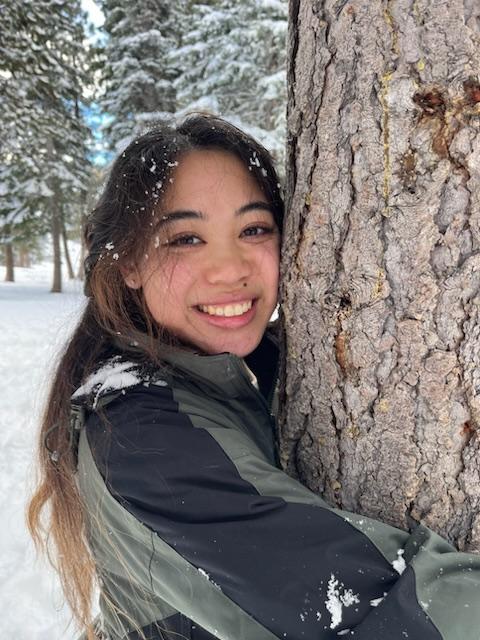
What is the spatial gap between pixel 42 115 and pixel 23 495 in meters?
10.8

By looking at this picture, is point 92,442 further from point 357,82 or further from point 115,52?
point 115,52

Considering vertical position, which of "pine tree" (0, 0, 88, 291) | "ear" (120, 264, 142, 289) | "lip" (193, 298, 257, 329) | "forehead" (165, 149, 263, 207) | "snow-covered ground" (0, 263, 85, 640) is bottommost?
"snow-covered ground" (0, 263, 85, 640)

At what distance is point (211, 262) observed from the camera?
1.44 m

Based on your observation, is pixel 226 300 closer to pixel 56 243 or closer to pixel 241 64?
pixel 241 64

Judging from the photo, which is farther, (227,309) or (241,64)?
(241,64)

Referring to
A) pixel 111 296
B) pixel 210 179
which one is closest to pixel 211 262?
pixel 210 179

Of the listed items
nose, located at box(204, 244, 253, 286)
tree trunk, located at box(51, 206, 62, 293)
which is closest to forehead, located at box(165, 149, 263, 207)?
nose, located at box(204, 244, 253, 286)

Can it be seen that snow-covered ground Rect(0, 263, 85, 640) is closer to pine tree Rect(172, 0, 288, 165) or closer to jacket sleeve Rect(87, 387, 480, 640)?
jacket sleeve Rect(87, 387, 480, 640)

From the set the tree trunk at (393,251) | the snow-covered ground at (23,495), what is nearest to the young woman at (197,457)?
the tree trunk at (393,251)

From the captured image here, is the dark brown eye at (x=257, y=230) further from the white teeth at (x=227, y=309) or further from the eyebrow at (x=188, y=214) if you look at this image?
the white teeth at (x=227, y=309)

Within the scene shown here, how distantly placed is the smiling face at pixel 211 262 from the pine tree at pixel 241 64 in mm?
10249

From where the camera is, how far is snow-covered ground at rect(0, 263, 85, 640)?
2.63m

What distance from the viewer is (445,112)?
0.97m

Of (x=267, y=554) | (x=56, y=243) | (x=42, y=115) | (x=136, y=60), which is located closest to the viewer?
(x=267, y=554)
